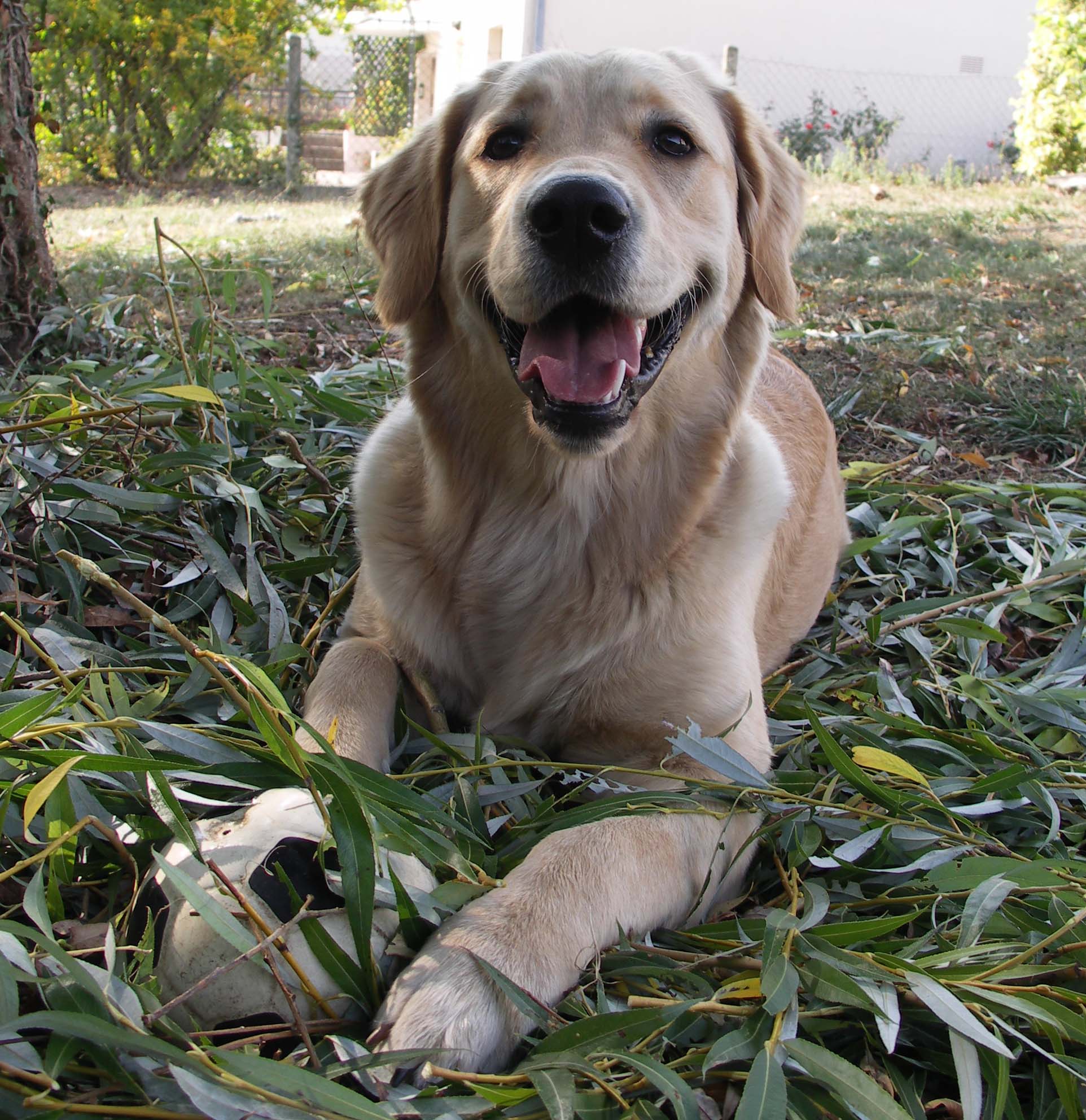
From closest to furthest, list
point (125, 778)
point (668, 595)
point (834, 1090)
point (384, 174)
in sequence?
point (834, 1090) < point (125, 778) < point (668, 595) < point (384, 174)

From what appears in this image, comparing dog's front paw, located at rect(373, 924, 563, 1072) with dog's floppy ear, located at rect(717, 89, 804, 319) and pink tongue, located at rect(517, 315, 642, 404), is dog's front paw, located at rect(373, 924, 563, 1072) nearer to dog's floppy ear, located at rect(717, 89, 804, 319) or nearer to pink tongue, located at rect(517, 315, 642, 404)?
pink tongue, located at rect(517, 315, 642, 404)

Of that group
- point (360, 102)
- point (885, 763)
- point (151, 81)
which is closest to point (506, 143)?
point (885, 763)

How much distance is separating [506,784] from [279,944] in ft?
2.55

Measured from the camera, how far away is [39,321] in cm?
422

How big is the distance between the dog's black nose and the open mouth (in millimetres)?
133

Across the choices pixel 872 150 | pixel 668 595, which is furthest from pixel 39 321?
pixel 872 150

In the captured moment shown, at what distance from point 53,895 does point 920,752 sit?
190 centimetres

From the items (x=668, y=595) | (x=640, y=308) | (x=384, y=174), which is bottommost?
(x=668, y=595)

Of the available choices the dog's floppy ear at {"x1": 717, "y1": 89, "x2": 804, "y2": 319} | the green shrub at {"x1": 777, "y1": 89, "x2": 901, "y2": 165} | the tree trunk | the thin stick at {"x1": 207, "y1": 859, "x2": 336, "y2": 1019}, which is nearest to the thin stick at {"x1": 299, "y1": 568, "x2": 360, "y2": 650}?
the thin stick at {"x1": 207, "y1": 859, "x2": 336, "y2": 1019}

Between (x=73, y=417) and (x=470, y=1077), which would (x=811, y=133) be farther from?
(x=470, y=1077)

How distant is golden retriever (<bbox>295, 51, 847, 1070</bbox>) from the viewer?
228 cm

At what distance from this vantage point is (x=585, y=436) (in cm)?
230

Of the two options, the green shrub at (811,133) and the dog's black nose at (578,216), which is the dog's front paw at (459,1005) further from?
the green shrub at (811,133)

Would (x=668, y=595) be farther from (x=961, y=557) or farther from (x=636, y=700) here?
(x=961, y=557)
